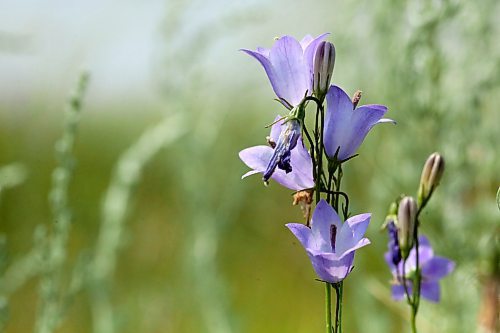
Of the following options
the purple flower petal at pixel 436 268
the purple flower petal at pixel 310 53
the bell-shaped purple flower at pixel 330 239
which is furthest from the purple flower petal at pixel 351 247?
the purple flower petal at pixel 436 268

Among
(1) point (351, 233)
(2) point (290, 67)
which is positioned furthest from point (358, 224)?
(2) point (290, 67)

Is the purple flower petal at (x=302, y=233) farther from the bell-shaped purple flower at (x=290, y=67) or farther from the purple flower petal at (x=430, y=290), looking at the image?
the purple flower petal at (x=430, y=290)

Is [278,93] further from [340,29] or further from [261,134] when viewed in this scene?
[261,134]

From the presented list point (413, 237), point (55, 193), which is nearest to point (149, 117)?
point (55, 193)

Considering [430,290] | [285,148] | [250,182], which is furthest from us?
[250,182]

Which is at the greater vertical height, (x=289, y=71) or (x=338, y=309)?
(x=289, y=71)

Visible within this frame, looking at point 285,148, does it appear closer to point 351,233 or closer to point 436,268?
point 351,233
